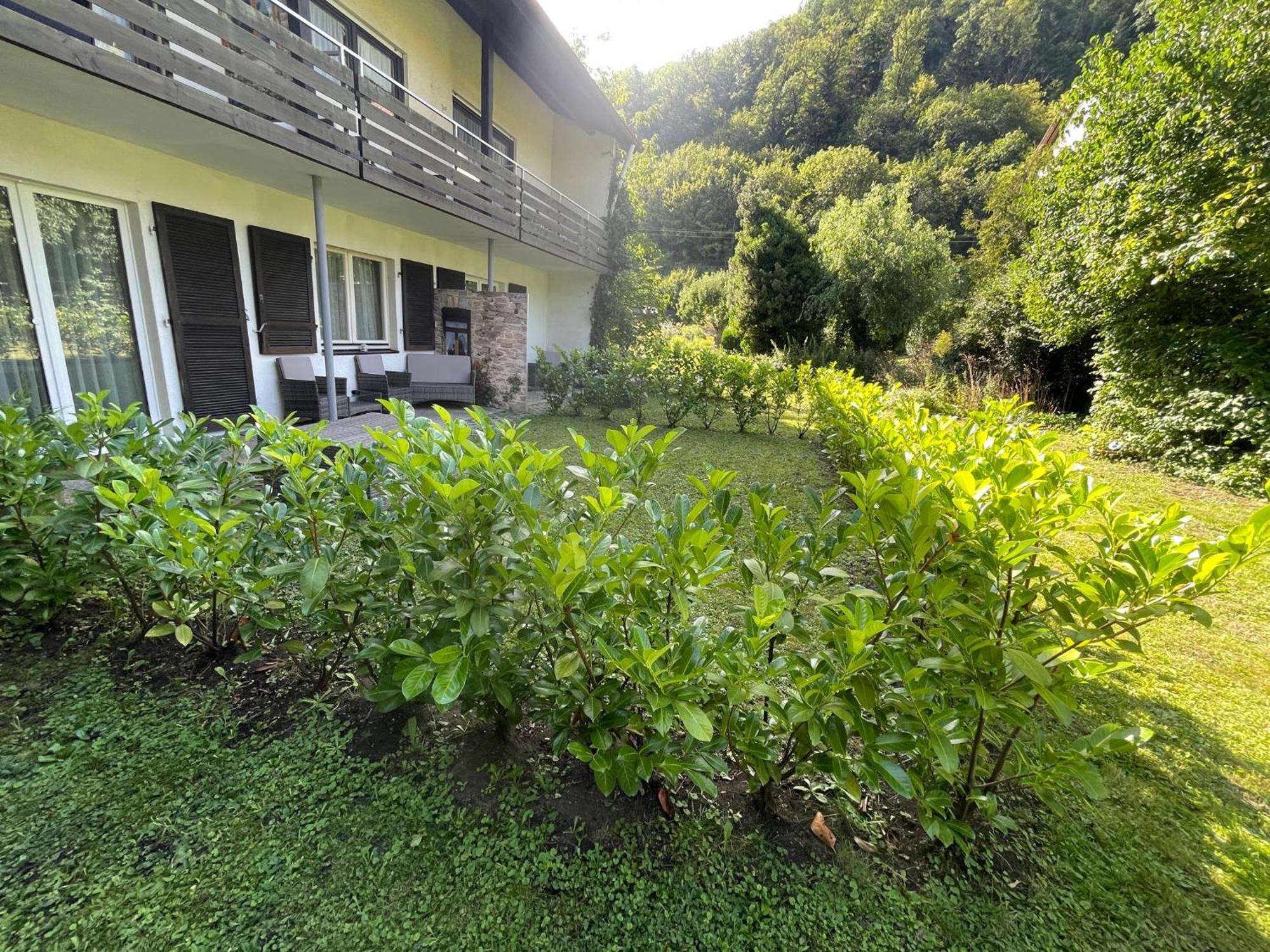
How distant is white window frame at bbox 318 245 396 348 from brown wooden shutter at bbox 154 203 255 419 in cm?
140

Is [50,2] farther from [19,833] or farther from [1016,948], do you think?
[1016,948]

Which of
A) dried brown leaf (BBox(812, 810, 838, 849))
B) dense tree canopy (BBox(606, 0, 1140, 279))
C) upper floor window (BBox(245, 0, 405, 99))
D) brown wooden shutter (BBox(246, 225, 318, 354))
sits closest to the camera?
dried brown leaf (BBox(812, 810, 838, 849))

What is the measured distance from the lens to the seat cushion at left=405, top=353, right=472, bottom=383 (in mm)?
9578

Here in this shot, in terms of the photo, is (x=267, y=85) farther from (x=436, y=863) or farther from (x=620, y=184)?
(x=620, y=184)

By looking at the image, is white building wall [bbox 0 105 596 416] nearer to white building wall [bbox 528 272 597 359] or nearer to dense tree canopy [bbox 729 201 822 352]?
white building wall [bbox 528 272 597 359]

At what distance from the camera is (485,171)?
8.55 meters

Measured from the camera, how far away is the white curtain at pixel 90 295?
193 inches

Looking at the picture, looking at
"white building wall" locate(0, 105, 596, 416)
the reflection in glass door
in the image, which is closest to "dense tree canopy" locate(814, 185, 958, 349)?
"white building wall" locate(0, 105, 596, 416)

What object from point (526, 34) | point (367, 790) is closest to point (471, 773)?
point (367, 790)

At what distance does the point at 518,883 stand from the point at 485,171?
9.42 meters

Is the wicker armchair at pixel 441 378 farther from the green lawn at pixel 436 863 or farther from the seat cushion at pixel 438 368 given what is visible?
the green lawn at pixel 436 863

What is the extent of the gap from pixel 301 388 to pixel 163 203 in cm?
225

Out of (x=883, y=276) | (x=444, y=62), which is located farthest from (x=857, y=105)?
(x=444, y=62)

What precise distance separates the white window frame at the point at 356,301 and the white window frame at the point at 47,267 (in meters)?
2.34
